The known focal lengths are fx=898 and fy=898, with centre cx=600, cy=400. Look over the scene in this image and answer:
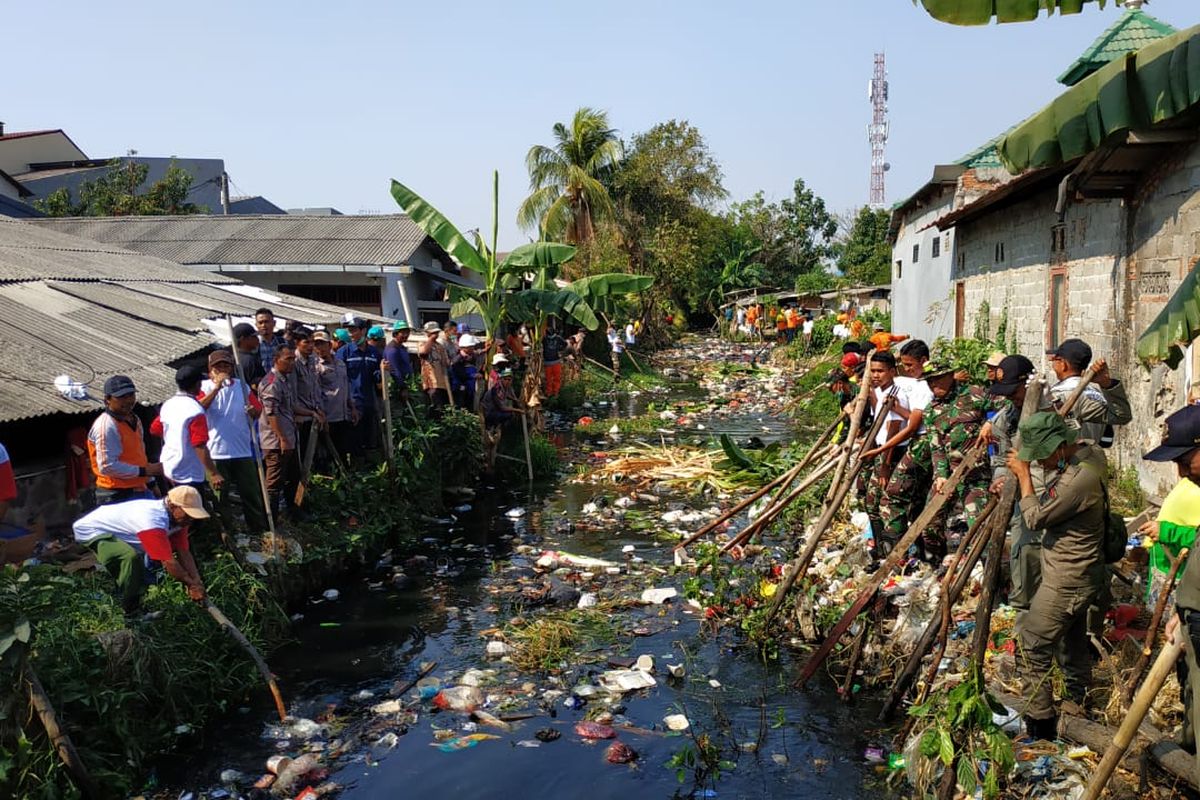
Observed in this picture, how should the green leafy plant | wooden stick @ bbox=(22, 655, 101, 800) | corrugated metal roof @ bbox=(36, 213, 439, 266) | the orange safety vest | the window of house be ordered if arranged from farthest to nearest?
1. corrugated metal roof @ bbox=(36, 213, 439, 266)
2. the window of house
3. the orange safety vest
4. wooden stick @ bbox=(22, 655, 101, 800)
5. the green leafy plant

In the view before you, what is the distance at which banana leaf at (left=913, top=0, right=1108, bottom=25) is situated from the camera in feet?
12.3

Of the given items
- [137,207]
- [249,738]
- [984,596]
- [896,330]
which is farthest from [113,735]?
[137,207]

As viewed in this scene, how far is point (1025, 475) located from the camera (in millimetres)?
4035

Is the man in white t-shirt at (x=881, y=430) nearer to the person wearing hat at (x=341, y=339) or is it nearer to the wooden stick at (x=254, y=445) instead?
the wooden stick at (x=254, y=445)

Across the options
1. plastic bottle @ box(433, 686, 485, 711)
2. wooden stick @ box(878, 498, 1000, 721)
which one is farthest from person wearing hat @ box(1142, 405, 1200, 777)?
plastic bottle @ box(433, 686, 485, 711)

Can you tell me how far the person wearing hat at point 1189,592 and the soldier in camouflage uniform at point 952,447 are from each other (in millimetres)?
2285

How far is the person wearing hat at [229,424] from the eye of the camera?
6875mm

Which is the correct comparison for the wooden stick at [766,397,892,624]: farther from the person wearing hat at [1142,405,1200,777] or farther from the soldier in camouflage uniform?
the person wearing hat at [1142,405,1200,777]

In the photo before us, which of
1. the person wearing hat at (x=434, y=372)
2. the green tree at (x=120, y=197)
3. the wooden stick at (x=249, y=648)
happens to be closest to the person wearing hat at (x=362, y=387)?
the person wearing hat at (x=434, y=372)

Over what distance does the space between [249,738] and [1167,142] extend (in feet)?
25.1

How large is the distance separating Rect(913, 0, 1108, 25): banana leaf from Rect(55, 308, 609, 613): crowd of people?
15.6 feet

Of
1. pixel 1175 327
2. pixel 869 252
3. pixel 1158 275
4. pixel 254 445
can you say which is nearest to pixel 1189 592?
pixel 1175 327

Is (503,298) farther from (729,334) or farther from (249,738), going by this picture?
(729,334)

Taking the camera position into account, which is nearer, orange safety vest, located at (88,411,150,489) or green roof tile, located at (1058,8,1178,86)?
orange safety vest, located at (88,411,150,489)
